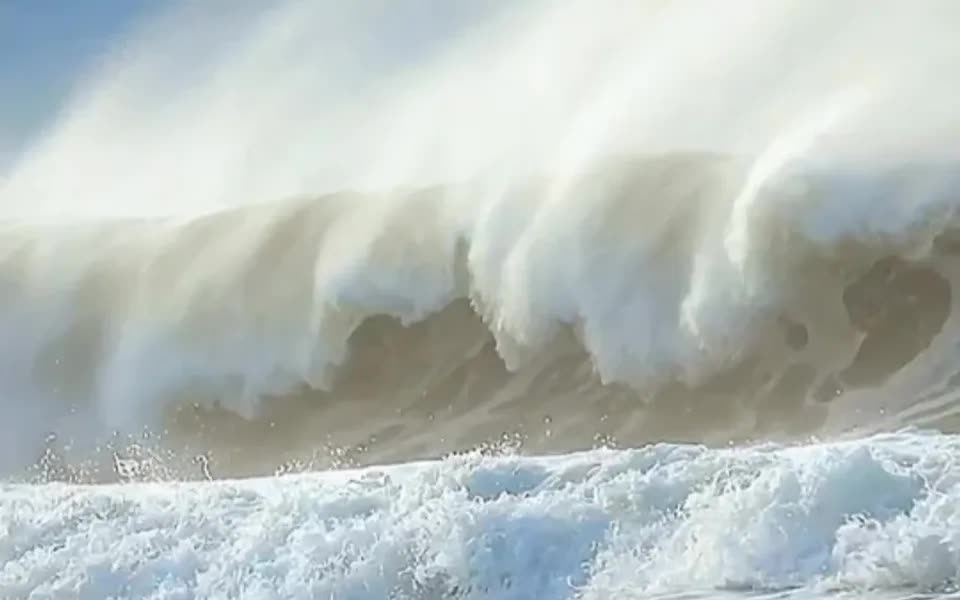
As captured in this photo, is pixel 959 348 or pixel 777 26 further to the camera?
pixel 777 26

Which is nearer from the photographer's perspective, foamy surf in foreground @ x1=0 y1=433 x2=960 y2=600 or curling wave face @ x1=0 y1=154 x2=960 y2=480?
foamy surf in foreground @ x1=0 y1=433 x2=960 y2=600

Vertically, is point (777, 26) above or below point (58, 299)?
above

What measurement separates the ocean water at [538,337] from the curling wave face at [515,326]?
0.04 m

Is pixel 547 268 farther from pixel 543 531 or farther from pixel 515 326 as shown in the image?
pixel 543 531

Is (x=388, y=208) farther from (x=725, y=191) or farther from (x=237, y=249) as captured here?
(x=725, y=191)

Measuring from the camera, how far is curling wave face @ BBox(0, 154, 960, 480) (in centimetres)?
1227

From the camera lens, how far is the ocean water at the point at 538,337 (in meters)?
8.56

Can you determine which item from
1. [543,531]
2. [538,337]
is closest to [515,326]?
[538,337]

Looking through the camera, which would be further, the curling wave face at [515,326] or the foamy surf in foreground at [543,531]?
the curling wave face at [515,326]

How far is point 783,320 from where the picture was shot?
500 inches

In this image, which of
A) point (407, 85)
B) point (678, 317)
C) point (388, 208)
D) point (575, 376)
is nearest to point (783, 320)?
point (678, 317)

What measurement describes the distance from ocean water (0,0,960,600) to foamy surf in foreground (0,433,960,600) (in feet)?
0.08

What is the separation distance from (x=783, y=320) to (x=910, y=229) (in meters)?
1.49

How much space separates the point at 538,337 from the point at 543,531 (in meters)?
5.43
